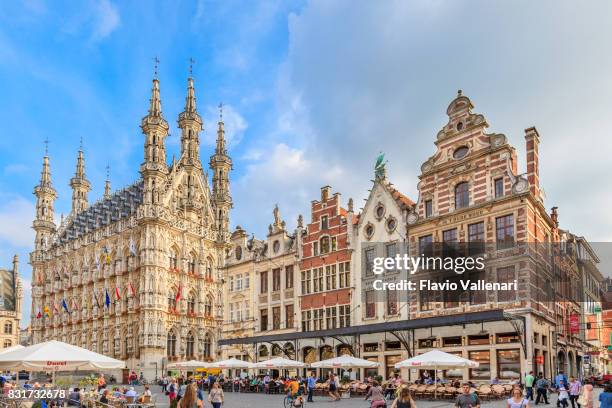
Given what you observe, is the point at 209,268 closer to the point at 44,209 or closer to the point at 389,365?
the point at 44,209

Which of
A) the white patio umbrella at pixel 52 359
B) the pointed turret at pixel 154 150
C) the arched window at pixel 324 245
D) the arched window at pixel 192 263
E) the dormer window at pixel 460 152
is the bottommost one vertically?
the white patio umbrella at pixel 52 359

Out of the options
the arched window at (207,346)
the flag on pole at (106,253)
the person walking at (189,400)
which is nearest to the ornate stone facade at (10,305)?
the flag on pole at (106,253)

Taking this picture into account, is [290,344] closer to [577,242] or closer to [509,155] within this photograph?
[509,155]

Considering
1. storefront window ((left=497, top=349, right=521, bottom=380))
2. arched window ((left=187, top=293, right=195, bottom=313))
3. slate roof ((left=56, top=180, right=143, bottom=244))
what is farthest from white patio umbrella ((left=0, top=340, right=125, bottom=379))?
slate roof ((left=56, top=180, right=143, bottom=244))

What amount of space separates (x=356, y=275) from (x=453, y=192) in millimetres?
8553

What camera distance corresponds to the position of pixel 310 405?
93.8 feet

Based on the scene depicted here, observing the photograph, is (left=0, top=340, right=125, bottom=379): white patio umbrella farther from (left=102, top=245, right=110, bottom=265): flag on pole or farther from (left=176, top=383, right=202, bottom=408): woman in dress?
(left=102, top=245, right=110, bottom=265): flag on pole

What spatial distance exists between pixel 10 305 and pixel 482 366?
99.1 m

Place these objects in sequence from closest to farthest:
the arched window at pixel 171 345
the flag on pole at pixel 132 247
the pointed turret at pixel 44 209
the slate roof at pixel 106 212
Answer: the arched window at pixel 171 345
the flag on pole at pixel 132 247
the slate roof at pixel 106 212
the pointed turret at pixel 44 209

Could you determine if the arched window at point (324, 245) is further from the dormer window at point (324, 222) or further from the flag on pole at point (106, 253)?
the flag on pole at point (106, 253)

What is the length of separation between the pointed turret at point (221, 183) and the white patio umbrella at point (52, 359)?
55.5m

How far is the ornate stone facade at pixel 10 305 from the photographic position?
345ft

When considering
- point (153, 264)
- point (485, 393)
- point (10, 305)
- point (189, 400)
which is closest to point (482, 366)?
point (485, 393)

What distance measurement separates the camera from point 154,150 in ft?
227
